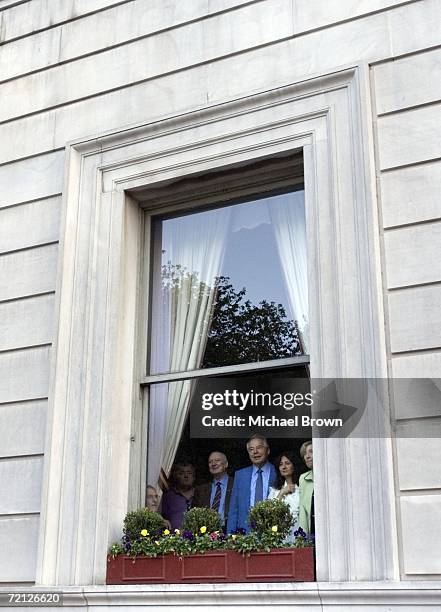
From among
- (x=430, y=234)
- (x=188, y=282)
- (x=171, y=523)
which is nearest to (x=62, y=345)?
(x=188, y=282)

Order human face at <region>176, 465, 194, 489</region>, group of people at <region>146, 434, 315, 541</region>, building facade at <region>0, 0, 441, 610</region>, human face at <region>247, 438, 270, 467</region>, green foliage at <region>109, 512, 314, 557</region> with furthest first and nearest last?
human face at <region>176, 465, 194, 489</region>
human face at <region>247, 438, 270, 467</region>
group of people at <region>146, 434, 315, 541</region>
green foliage at <region>109, 512, 314, 557</region>
building facade at <region>0, 0, 441, 610</region>

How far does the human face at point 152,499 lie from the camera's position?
7577 millimetres

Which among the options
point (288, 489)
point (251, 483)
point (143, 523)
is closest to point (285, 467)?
point (288, 489)

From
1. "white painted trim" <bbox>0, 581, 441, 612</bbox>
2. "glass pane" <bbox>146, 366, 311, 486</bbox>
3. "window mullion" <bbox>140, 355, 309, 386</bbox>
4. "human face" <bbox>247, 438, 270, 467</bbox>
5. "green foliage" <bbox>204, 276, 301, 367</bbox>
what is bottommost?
"white painted trim" <bbox>0, 581, 441, 612</bbox>

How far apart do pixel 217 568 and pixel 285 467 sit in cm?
98

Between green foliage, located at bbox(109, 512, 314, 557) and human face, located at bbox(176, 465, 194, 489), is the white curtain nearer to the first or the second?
Result: human face, located at bbox(176, 465, 194, 489)

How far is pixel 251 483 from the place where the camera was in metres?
7.22

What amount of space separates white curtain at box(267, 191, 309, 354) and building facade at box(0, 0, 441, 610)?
1.63ft

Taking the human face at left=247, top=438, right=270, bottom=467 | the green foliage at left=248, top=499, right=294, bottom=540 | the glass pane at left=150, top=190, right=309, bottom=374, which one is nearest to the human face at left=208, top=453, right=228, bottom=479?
the human face at left=247, top=438, right=270, bottom=467

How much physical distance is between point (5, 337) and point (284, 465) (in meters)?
2.96

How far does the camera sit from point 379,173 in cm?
708

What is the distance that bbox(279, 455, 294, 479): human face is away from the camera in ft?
23.3

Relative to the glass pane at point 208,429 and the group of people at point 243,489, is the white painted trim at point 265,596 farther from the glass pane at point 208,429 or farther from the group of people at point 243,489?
the glass pane at point 208,429

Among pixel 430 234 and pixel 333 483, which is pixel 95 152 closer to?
pixel 430 234
